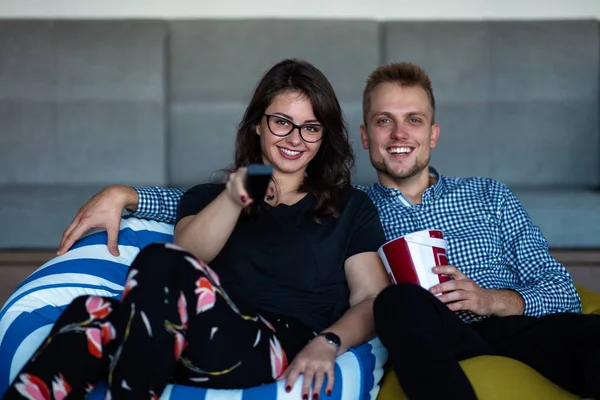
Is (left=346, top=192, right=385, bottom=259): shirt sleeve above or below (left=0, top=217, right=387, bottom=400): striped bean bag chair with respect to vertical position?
above

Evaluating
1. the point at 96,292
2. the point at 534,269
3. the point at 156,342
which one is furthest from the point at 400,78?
the point at 156,342

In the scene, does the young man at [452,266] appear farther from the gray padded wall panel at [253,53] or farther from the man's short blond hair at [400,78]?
the gray padded wall panel at [253,53]

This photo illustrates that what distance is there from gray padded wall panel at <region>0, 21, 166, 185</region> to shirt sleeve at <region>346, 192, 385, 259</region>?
4.74 ft

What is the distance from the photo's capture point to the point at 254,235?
64.8 inches

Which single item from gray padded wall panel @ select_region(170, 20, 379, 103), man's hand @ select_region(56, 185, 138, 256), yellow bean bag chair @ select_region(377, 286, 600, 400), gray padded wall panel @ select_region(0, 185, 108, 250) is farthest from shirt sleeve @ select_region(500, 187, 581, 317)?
gray padded wall panel @ select_region(0, 185, 108, 250)

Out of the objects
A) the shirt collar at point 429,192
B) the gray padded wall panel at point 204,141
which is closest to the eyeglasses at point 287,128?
the shirt collar at point 429,192

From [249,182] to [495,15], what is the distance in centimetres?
246

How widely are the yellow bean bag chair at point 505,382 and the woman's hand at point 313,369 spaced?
181 mm

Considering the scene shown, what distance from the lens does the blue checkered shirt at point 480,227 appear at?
183cm

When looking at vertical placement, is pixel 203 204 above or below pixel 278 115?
below

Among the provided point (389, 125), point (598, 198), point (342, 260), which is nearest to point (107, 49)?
Result: point (389, 125)

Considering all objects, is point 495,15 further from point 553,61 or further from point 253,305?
point 253,305

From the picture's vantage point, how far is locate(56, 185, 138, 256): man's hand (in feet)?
5.86

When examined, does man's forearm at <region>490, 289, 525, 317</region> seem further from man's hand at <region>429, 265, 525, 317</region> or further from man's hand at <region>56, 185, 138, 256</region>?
man's hand at <region>56, 185, 138, 256</region>
